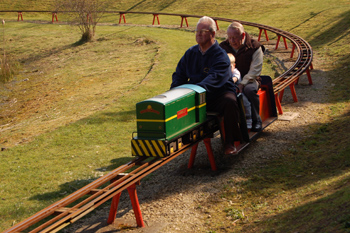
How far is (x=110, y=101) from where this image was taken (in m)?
13.0

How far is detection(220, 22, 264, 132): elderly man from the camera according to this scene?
7789 millimetres

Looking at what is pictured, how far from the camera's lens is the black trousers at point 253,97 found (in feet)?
25.5

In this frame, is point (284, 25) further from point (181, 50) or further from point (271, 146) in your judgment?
point (271, 146)

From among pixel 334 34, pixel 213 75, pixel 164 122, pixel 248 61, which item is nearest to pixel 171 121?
pixel 164 122

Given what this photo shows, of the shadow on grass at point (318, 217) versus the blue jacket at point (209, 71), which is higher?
the blue jacket at point (209, 71)

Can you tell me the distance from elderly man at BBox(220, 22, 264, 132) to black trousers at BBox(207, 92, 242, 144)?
3.36ft

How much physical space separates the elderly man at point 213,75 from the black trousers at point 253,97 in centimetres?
83

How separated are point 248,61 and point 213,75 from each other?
5.50 ft

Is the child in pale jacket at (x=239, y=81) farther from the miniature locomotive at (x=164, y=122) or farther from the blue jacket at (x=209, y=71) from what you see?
the miniature locomotive at (x=164, y=122)

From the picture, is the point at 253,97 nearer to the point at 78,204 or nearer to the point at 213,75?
the point at 213,75

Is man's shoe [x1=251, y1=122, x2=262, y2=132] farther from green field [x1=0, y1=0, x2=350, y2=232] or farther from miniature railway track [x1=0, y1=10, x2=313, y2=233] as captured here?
miniature railway track [x1=0, y1=10, x2=313, y2=233]

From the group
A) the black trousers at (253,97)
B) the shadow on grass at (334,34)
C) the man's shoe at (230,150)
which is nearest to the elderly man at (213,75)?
the man's shoe at (230,150)

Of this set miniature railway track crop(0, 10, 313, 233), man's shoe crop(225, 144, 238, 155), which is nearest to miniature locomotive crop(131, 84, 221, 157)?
miniature railway track crop(0, 10, 313, 233)

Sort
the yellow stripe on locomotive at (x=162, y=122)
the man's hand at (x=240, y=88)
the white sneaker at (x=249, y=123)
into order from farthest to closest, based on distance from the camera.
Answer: the white sneaker at (x=249, y=123)
the man's hand at (x=240, y=88)
the yellow stripe on locomotive at (x=162, y=122)
